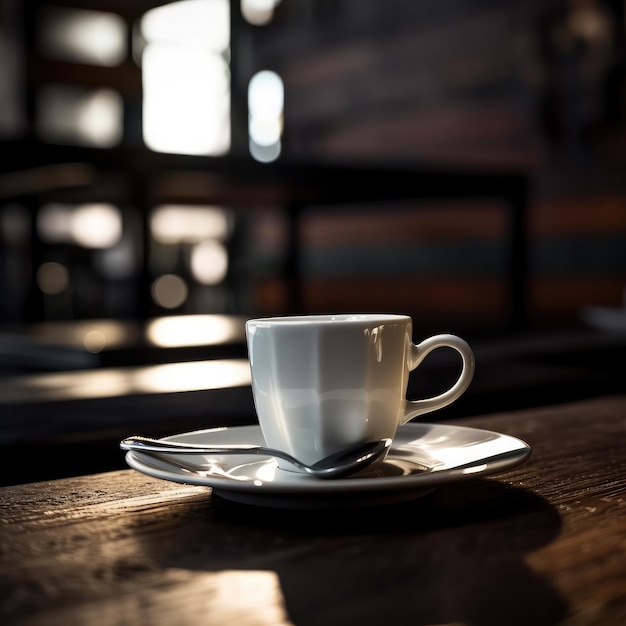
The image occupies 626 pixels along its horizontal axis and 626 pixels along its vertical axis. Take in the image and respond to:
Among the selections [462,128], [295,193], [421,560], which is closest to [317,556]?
[421,560]

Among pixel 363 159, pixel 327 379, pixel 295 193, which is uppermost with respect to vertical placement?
pixel 363 159

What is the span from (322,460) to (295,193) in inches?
89.6

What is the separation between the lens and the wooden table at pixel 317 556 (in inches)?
13.3

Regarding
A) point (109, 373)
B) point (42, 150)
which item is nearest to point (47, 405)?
point (109, 373)

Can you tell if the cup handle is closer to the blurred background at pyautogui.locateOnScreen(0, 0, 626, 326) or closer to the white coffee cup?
the white coffee cup

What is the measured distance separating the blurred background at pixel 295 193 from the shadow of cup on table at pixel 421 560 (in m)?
0.40

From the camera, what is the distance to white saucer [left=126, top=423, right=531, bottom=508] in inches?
17.7

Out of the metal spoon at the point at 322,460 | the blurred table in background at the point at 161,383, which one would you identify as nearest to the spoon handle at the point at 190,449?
the metal spoon at the point at 322,460

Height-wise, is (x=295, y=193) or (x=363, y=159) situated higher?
(x=363, y=159)

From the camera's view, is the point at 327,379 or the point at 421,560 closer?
the point at 421,560

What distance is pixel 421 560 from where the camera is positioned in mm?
395

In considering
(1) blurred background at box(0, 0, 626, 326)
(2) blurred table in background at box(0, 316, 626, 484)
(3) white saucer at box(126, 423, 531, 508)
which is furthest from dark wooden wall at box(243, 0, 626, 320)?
(3) white saucer at box(126, 423, 531, 508)

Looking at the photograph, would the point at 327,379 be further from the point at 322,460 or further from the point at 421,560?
the point at 421,560

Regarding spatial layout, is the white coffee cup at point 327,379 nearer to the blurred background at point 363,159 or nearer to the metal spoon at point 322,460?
the metal spoon at point 322,460
